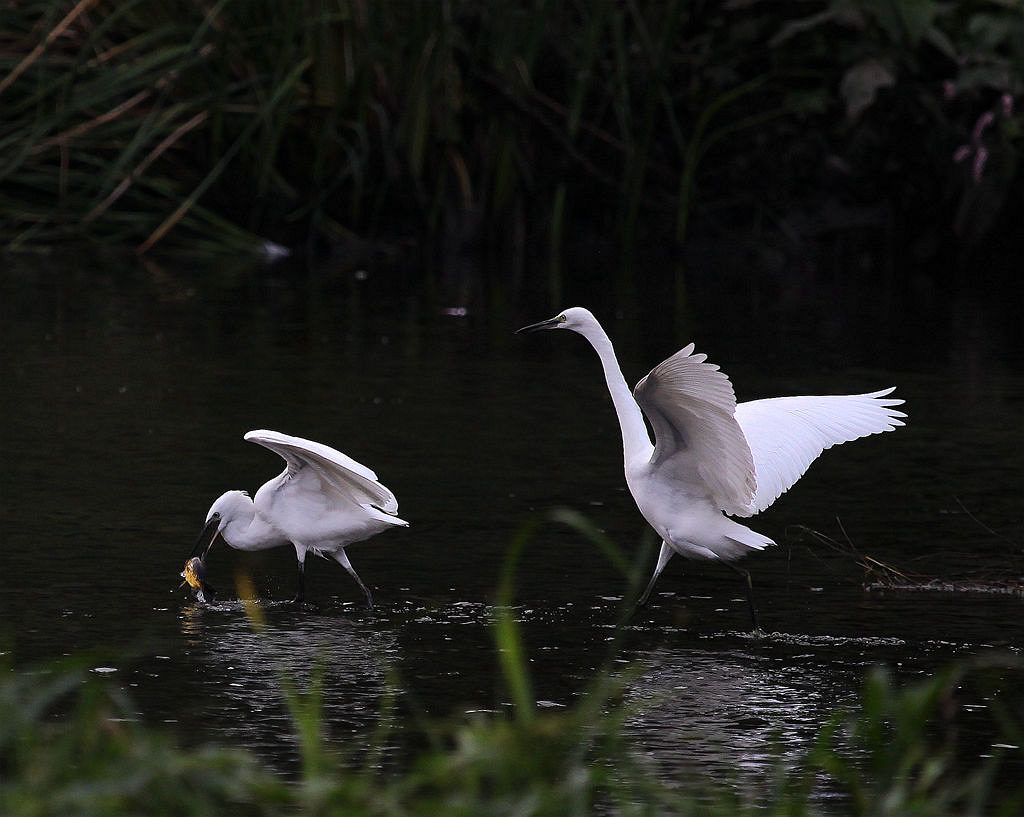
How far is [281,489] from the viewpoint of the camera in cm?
727

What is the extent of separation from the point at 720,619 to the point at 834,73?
1367 centimetres

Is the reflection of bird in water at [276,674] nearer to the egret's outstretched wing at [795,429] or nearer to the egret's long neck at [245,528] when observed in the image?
the egret's long neck at [245,528]

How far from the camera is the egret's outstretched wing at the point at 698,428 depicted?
6.22 m

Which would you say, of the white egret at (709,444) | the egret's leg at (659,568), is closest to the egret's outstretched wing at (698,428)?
the white egret at (709,444)

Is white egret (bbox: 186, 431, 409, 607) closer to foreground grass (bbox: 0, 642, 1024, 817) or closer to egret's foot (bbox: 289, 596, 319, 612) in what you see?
egret's foot (bbox: 289, 596, 319, 612)

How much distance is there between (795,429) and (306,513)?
1952 mm

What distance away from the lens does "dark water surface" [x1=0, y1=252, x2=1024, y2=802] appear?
5.77 m

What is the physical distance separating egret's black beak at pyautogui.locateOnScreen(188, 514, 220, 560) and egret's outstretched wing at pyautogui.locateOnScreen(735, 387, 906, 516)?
2017mm

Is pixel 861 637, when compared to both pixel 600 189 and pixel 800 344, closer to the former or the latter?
pixel 800 344

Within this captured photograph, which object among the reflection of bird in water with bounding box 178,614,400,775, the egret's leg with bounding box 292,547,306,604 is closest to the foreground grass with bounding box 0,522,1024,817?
the reflection of bird in water with bounding box 178,614,400,775

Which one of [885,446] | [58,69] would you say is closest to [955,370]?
[885,446]

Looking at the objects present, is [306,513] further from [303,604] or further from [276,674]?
[276,674]

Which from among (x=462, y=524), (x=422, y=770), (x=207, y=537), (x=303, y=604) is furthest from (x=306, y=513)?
(x=422, y=770)

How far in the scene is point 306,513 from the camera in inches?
283
